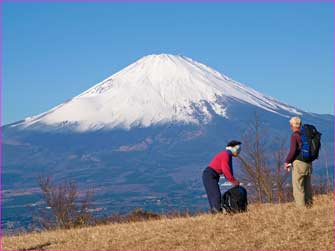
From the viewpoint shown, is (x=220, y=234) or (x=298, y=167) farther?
(x=298, y=167)

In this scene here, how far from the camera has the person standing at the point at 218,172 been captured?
13.6 metres

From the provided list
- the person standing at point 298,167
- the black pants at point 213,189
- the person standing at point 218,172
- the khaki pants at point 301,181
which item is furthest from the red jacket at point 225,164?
the khaki pants at point 301,181

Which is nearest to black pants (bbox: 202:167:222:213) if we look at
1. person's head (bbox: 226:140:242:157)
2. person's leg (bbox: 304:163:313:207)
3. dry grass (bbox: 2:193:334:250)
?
dry grass (bbox: 2:193:334:250)

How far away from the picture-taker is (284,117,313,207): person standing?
43.1ft

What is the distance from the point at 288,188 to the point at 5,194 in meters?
152

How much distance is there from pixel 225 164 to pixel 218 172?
27cm

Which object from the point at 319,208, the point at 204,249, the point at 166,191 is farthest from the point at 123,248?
the point at 166,191

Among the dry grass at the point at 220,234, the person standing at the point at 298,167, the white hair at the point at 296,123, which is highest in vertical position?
the white hair at the point at 296,123

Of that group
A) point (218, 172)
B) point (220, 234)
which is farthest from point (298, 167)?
point (220, 234)

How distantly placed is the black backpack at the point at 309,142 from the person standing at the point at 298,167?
0.07 meters

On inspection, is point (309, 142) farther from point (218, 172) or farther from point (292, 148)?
point (218, 172)

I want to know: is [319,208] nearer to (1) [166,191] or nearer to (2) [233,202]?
(2) [233,202]

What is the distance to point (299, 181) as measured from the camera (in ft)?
43.6

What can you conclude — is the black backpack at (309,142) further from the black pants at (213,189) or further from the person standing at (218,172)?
the black pants at (213,189)
